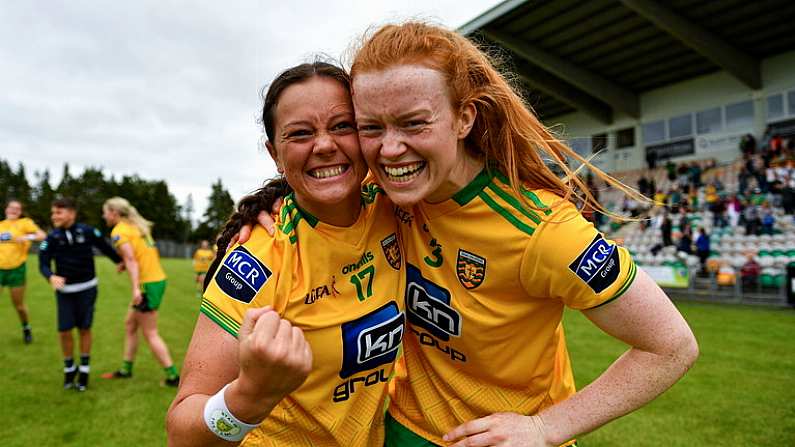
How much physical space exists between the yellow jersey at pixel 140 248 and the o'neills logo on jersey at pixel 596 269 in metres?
6.39

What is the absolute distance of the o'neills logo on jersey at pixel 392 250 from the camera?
210 cm

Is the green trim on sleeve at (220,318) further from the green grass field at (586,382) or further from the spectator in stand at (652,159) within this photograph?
the spectator in stand at (652,159)

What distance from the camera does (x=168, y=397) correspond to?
624cm

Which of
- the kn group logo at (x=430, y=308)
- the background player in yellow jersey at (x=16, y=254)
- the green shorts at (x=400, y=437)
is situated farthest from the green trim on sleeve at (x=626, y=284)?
the background player in yellow jersey at (x=16, y=254)

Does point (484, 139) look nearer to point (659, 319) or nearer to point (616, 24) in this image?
point (659, 319)

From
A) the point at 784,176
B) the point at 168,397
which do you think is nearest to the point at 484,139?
the point at 168,397

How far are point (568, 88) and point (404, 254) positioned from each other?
25308mm

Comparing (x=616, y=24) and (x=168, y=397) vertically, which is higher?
(x=616, y=24)

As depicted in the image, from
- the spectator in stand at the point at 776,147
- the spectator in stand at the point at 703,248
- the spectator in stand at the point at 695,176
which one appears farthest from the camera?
the spectator in stand at the point at 695,176

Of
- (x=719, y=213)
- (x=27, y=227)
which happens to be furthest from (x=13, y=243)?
(x=719, y=213)

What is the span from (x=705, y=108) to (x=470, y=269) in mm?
25464

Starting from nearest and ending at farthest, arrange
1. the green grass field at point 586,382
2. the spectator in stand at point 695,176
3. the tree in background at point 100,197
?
the green grass field at point 586,382 < the spectator in stand at point 695,176 < the tree in background at point 100,197

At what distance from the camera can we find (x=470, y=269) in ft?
6.41

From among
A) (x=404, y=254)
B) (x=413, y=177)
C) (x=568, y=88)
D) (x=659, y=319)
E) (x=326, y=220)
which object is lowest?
(x=659, y=319)
